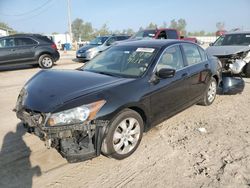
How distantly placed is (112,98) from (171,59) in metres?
1.73

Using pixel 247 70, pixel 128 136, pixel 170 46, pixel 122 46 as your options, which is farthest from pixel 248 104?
pixel 128 136

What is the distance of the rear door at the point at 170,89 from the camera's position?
4.15 meters

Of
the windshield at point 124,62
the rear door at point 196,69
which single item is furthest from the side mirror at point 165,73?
the rear door at point 196,69

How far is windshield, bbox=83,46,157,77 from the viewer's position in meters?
4.21

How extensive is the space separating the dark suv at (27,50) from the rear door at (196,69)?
30.5ft

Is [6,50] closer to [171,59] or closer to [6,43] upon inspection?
[6,43]

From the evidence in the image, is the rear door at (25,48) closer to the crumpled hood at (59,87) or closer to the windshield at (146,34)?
the windshield at (146,34)

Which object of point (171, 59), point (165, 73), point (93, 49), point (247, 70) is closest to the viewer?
point (165, 73)

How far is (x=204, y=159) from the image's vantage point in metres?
3.66

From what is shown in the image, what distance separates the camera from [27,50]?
12344mm

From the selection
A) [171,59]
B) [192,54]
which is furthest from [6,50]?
[171,59]

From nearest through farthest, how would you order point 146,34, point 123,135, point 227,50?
1. point 123,135
2. point 227,50
3. point 146,34

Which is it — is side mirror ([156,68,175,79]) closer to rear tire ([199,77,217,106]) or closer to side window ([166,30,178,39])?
rear tire ([199,77,217,106])

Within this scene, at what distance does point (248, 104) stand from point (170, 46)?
3048 mm
